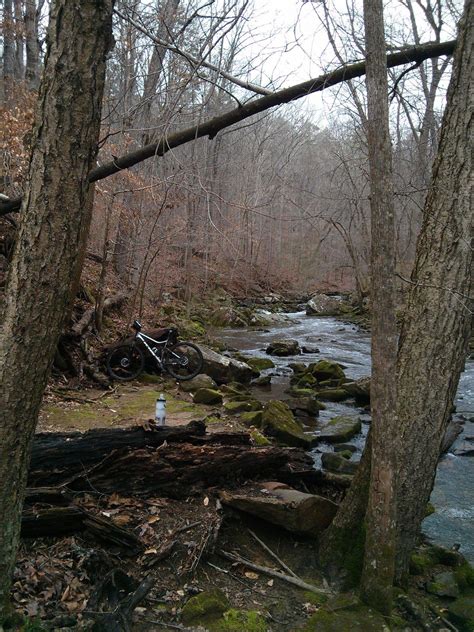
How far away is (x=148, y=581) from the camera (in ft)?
11.9

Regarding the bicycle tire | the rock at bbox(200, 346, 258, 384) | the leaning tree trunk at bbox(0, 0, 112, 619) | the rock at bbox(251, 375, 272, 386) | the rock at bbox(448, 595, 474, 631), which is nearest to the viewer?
the leaning tree trunk at bbox(0, 0, 112, 619)

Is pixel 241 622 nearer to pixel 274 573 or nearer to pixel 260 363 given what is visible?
pixel 274 573

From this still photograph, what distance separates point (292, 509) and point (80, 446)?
198 cm

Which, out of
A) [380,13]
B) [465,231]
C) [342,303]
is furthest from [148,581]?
[342,303]

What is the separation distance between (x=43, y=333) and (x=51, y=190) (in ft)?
2.33

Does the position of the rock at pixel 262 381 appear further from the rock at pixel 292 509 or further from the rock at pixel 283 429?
the rock at pixel 292 509

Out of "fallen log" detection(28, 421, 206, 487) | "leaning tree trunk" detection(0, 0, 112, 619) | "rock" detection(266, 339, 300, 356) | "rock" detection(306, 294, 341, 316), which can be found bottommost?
"rock" detection(266, 339, 300, 356)

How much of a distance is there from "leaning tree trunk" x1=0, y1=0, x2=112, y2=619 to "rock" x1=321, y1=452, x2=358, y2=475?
539 centimetres

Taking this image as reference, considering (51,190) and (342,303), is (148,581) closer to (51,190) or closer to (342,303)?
(51,190)

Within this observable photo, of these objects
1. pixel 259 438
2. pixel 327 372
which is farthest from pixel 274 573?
pixel 327 372

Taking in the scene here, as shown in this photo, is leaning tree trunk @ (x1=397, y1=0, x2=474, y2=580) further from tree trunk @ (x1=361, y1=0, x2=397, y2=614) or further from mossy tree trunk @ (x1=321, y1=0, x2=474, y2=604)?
tree trunk @ (x1=361, y1=0, x2=397, y2=614)

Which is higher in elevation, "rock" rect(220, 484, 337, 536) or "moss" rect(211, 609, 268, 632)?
"rock" rect(220, 484, 337, 536)

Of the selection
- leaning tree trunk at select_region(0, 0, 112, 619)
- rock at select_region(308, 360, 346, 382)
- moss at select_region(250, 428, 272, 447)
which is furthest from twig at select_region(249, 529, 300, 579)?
rock at select_region(308, 360, 346, 382)

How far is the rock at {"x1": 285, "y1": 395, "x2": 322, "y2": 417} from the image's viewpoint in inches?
389
